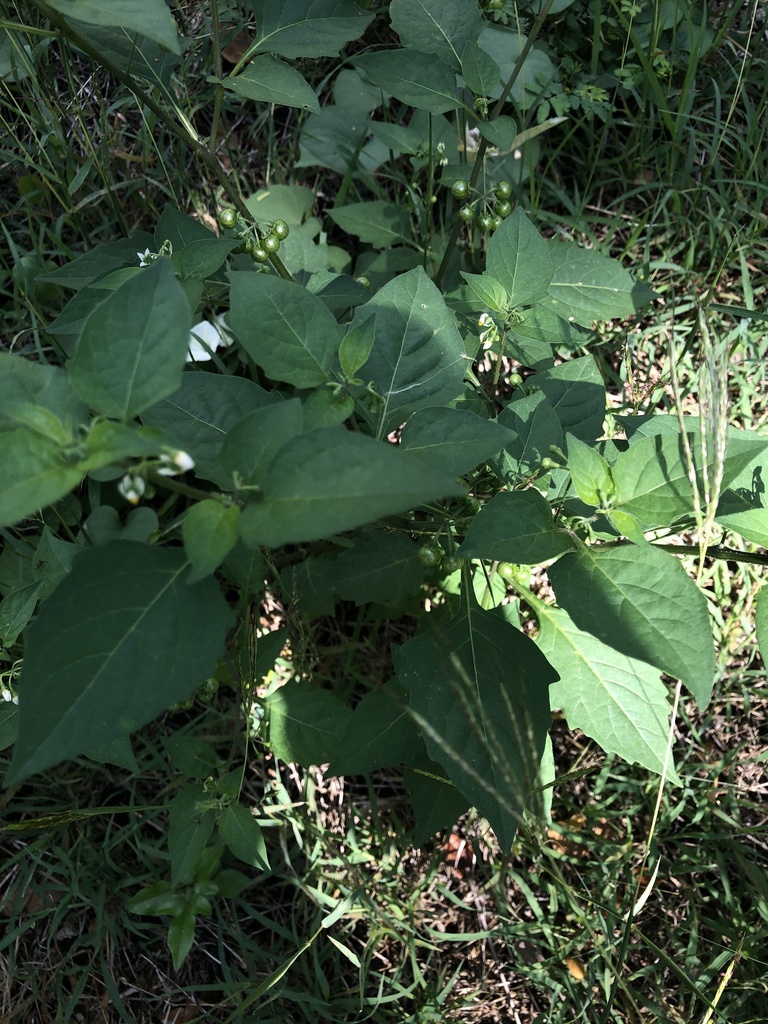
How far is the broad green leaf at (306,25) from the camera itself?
2.51 metres

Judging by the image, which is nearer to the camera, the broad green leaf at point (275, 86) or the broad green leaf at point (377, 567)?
the broad green leaf at point (275, 86)

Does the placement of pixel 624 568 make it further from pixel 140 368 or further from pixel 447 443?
pixel 140 368

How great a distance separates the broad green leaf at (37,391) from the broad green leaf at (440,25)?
5.72 ft

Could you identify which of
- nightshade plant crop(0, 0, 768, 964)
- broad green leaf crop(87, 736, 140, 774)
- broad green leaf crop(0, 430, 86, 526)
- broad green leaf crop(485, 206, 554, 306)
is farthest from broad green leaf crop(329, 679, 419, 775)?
broad green leaf crop(0, 430, 86, 526)

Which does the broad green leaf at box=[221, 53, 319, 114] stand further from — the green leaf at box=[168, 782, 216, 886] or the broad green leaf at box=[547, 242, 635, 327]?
the green leaf at box=[168, 782, 216, 886]

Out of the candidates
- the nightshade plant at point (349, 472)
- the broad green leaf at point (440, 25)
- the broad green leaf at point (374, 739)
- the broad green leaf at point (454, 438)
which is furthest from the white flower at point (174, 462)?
the broad green leaf at point (440, 25)

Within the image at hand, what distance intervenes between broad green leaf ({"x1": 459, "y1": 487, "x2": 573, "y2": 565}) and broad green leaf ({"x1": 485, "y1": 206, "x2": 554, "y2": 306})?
83cm

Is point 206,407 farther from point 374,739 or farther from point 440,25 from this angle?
point 440,25

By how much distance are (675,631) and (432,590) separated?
1.73m

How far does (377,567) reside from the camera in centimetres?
286

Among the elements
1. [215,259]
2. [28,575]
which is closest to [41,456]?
[215,259]

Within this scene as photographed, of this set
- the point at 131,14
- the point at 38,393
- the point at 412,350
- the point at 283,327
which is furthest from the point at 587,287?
the point at 38,393

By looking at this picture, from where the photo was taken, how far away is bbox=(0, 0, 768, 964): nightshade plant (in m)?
1.53

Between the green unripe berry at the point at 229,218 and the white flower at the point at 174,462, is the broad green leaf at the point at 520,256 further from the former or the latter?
Result: the white flower at the point at 174,462
